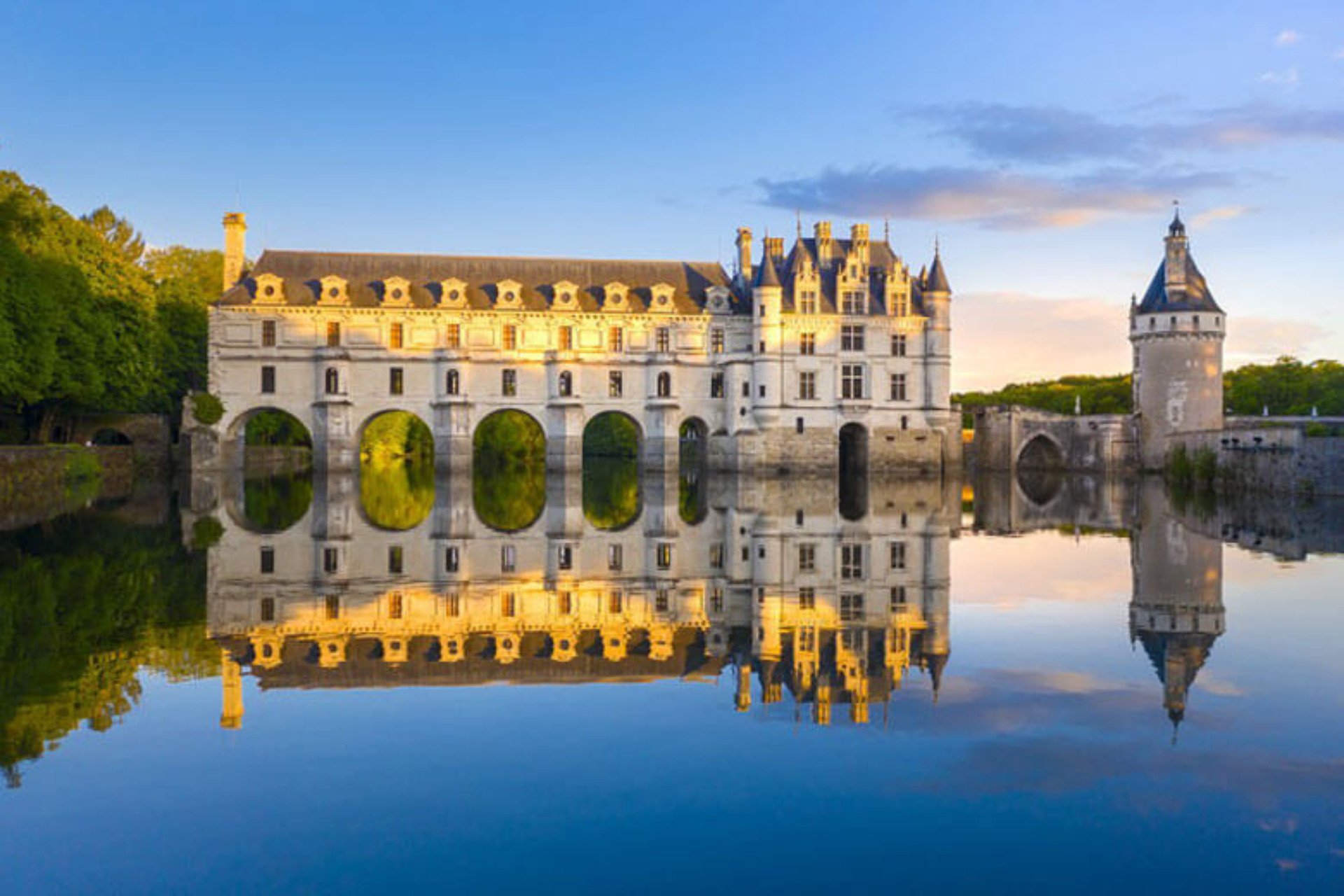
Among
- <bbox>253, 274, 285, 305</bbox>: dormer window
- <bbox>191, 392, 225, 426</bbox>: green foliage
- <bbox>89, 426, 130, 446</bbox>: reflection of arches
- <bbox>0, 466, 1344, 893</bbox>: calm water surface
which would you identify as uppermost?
<bbox>253, 274, 285, 305</bbox>: dormer window

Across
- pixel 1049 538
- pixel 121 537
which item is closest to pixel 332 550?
pixel 121 537

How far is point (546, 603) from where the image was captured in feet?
44.9

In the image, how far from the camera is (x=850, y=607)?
1332 centimetres

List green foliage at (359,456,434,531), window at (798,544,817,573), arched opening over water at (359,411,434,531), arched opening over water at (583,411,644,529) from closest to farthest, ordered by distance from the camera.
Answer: window at (798,544,817,573)
green foliage at (359,456,434,531)
arched opening over water at (359,411,434,531)
arched opening over water at (583,411,644,529)

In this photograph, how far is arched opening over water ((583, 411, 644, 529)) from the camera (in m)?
28.1

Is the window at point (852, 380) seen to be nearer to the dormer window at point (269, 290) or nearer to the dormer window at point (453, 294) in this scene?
the dormer window at point (453, 294)

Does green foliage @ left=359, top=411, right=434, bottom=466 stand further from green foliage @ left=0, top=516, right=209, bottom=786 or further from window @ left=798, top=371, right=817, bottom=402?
green foliage @ left=0, top=516, right=209, bottom=786

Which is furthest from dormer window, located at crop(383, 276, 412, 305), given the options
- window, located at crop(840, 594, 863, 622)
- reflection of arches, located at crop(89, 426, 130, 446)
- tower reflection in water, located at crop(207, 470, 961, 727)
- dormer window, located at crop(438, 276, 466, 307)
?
window, located at crop(840, 594, 863, 622)

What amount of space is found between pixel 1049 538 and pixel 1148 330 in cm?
3139

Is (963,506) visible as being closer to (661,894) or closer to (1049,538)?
(1049,538)

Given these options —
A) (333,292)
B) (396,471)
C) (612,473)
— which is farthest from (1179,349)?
(396,471)

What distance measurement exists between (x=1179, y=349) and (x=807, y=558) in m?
38.0

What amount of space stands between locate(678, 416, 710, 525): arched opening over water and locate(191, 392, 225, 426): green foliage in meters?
20.2

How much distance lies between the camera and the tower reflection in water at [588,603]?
10.2 meters
